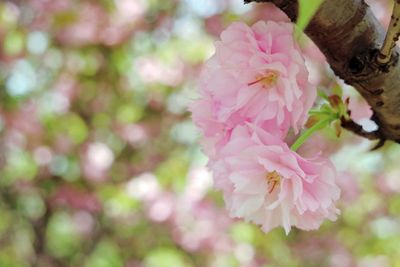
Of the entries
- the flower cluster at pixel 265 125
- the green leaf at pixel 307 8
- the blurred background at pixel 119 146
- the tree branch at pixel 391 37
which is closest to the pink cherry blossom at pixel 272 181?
the flower cluster at pixel 265 125

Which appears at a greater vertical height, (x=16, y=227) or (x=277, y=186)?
(x=277, y=186)

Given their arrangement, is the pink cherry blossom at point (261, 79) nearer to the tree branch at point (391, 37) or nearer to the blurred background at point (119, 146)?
the tree branch at point (391, 37)

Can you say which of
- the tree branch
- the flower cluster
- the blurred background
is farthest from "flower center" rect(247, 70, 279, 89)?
the blurred background

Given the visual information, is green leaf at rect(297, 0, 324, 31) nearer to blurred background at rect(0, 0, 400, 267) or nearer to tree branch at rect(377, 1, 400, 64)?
tree branch at rect(377, 1, 400, 64)

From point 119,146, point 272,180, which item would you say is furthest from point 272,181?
point 119,146

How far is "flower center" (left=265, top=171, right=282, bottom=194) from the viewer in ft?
2.35

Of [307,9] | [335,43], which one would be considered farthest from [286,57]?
[307,9]

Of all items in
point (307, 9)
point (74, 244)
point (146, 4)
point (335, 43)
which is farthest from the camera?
point (74, 244)

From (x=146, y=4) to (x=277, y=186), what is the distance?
2611 millimetres

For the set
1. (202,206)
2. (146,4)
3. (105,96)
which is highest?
(146,4)

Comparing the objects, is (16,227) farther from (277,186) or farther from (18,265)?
(277,186)

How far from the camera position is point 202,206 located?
9.98ft

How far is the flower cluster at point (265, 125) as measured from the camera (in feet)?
2.25

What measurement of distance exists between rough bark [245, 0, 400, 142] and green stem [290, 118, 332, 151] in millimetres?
67
